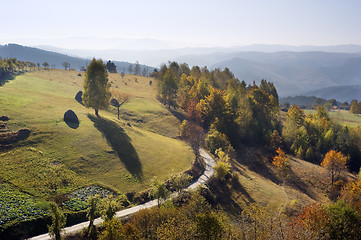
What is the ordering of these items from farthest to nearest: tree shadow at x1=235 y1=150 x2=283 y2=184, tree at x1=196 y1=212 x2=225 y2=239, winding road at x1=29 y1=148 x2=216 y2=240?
tree shadow at x1=235 y1=150 x2=283 y2=184 → winding road at x1=29 y1=148 x2=216 y2=240 → tree at x1=196 y1=212 x2=225 y2=239

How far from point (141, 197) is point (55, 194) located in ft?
59.1

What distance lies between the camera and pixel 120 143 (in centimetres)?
7369

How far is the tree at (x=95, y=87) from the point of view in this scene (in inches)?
3457

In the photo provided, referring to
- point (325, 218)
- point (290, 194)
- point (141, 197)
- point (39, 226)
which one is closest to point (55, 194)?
point (39, 226)

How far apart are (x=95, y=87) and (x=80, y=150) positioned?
32500 millimetres

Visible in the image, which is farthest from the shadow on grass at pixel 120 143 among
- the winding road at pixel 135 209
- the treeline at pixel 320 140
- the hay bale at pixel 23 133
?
the treeline at pixel 320 140

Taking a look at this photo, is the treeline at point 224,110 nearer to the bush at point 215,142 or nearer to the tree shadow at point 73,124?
the bush at point 215,142

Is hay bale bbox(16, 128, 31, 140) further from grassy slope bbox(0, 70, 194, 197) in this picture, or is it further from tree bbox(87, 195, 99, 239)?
tree bbox(87, 195, 99, 239)

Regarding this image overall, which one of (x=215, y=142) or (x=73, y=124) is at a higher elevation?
(x=73, y=124)

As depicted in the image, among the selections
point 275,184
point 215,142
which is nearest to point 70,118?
point 215,142

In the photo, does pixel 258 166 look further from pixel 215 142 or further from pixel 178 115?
pixel 178 115

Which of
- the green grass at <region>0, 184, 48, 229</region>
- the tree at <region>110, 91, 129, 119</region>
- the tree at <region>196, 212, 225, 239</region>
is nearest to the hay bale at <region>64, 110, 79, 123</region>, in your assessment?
the green grass at <region>0, 184, 48, 229</region>

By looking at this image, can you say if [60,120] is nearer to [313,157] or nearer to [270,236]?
[270,236]

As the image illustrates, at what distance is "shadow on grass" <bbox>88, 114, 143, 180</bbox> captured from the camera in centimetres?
6431
